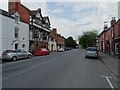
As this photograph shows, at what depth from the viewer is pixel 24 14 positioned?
42.3 meters

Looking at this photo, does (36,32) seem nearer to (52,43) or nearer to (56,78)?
(52,43)

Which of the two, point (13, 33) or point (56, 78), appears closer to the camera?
point (56, 78)

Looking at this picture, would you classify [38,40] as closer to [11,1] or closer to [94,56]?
[11,1]

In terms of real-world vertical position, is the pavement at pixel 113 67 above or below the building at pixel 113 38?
below

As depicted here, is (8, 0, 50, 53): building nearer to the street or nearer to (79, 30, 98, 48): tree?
the street

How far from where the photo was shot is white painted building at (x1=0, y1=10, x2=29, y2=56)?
28.7m

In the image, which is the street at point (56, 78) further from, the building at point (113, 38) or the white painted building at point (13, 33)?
the building at point (113, 38)

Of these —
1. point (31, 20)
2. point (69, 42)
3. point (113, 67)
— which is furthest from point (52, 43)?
point (69, 42)

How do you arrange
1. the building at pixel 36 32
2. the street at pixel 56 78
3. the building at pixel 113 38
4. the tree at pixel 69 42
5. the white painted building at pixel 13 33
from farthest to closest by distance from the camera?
1. the tree at pixel 69 42
2. the building at pixel 36 32
3. the building at pixel 113 38
4. the white painted building at pixel 13 33
5. the street at pixel 56 78

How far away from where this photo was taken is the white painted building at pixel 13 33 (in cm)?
2873

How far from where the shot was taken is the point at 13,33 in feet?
105

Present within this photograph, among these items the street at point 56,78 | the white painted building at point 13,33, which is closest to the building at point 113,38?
the street at point 56,78

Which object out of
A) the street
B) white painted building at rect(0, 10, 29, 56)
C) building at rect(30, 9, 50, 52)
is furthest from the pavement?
building at rect(30, 9, 50, 52)

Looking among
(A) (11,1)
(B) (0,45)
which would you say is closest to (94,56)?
(B) (0,45)
